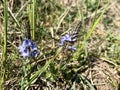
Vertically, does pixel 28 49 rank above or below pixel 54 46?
above

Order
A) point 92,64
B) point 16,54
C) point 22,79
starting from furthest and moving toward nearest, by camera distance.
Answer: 1. point 92,64
2. point 16,54
3. point 22,79

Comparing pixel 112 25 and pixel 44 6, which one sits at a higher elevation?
pixel 44 6

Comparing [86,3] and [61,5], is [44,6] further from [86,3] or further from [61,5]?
[86,3]

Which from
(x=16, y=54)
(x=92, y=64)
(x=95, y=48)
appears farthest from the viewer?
(x=95, y=48)

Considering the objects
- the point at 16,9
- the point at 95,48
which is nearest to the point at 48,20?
the point at 16,9

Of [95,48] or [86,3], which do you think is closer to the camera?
[95,48]

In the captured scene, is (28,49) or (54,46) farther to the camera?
(54,46)

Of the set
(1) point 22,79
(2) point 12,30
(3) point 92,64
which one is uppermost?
(2) point 12,30
